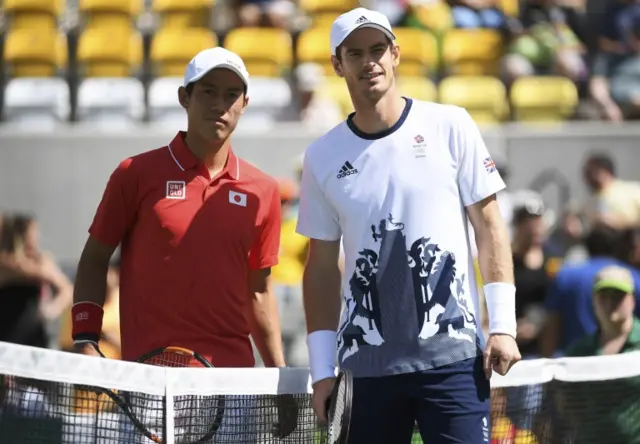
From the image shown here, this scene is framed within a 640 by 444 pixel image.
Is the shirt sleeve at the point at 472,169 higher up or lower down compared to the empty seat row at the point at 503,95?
lower down

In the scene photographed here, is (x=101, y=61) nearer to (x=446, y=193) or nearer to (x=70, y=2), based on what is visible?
(x=70, y=2)

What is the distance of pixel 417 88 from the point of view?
491 inches

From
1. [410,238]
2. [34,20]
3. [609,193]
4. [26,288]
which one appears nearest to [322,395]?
[410,238]

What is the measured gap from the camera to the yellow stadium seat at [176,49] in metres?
12.7

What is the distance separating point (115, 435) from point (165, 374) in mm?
275

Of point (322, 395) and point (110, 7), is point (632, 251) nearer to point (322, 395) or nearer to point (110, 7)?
point (322, 395)

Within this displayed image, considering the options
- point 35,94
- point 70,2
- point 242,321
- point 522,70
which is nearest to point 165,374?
point 242,321

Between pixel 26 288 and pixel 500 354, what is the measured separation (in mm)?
5810

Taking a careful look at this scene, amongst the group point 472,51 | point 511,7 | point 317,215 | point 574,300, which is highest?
point 511,7

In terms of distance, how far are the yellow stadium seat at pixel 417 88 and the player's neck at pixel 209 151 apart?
24.0 ft

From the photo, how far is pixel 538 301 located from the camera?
30.8 feet

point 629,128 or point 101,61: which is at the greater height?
point 101,61

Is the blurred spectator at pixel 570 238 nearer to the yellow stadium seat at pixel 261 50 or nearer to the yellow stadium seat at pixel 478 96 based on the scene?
the yellow stadium seat at pixel 478 96

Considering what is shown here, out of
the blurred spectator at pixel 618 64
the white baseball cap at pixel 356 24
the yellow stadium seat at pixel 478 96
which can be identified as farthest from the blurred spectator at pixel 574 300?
the white baseball cap at pixel 356 24
